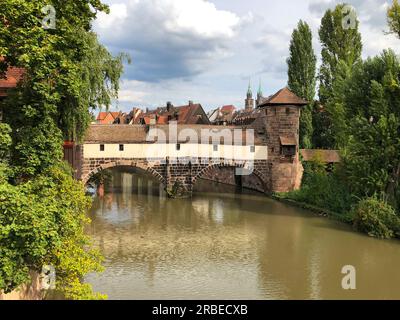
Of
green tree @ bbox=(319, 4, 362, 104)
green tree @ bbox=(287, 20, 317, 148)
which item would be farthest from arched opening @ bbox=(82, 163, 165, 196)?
green tree @ bbox=(319, 4, 362, 104)

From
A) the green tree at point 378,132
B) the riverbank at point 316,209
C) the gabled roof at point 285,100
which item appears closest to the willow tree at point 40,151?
the green tree at point 378,132

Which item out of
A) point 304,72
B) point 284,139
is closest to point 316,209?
point 284,139

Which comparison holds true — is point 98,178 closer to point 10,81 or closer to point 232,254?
point 232,254

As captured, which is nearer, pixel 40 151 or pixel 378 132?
pixel 40 151

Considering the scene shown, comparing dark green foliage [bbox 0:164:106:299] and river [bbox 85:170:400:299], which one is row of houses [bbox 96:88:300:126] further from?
dark green foliage [bbox 0:164:106:299]

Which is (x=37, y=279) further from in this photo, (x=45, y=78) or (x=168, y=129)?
(x=168, y=129)

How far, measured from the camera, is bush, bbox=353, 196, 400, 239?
68.4 feet

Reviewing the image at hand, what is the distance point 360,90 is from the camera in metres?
23.9

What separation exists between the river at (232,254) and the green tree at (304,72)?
36.2 feet

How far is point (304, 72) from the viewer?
3903 cm

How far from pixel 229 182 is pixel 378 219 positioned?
84.1 ft

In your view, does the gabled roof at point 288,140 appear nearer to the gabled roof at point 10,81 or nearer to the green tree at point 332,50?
the green tree at point 332,50
